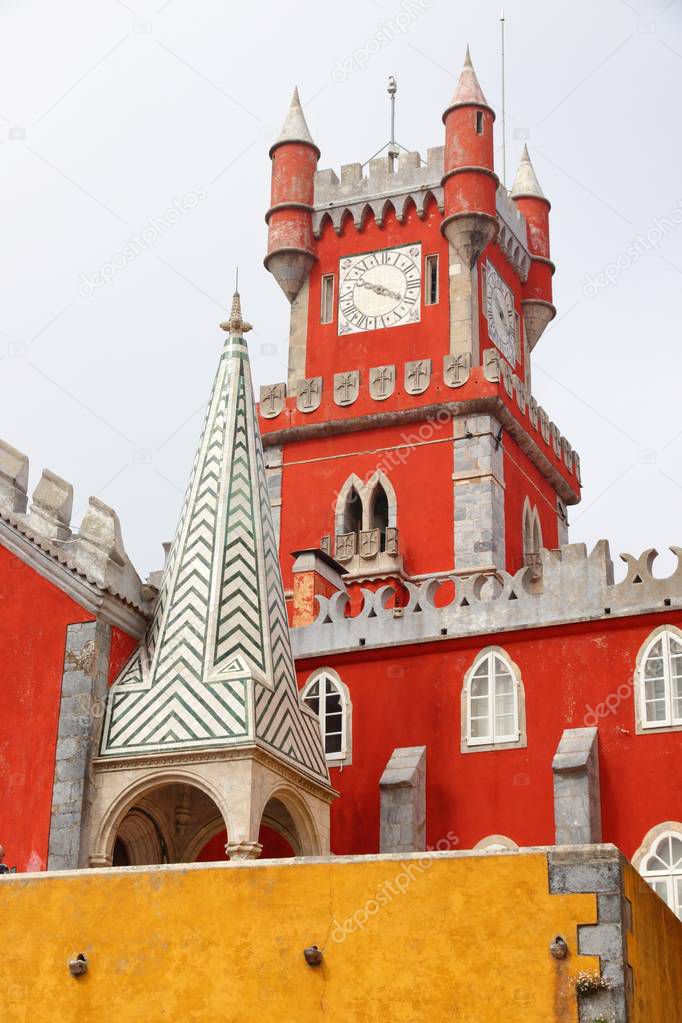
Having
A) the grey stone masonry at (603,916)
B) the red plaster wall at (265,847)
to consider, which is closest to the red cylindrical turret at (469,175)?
the red plaster wall at (265,847)

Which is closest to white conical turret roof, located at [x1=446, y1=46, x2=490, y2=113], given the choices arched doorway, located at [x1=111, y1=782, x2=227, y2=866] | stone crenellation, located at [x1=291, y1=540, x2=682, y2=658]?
stone crenellation, located at [x1=291, y1=540, x2=682, y2=658]

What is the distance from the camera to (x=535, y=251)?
4262 centimetres

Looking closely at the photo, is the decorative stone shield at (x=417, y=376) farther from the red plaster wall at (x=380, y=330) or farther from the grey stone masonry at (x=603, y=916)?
the grey stone masonry at (x=603, y=916)

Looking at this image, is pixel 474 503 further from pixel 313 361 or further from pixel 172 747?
pixel 172 747

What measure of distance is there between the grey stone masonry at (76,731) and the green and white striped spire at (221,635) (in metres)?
0.24

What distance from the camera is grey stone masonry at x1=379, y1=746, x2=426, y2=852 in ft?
78.7

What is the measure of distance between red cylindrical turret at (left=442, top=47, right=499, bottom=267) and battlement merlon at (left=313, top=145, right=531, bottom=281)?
0.55 m

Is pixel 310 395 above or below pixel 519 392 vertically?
below

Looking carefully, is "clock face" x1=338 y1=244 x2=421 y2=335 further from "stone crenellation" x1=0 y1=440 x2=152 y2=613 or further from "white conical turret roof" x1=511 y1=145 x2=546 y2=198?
"stone crenellation" x1=0 y1=440 x2=152 y2=613

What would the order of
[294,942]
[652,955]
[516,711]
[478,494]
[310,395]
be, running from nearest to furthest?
[294,942] → [652,955] → [516,711] → [478,494] → [310,395]

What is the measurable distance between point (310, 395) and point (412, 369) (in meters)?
2.47

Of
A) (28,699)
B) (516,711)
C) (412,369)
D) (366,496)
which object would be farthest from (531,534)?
(28,699)

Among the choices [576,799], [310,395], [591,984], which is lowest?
[591,984]

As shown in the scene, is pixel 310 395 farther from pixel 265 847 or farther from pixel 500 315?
pixel 265 847
